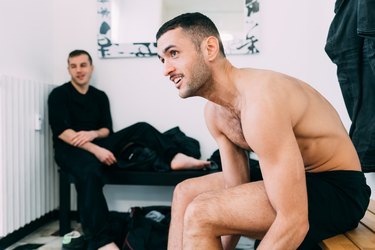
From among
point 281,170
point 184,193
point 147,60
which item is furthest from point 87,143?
point 281,170

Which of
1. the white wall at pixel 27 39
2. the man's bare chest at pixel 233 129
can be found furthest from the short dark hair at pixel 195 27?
the white wall at pixel 27 39

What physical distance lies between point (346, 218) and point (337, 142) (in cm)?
24

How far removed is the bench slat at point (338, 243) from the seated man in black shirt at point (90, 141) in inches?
44.6

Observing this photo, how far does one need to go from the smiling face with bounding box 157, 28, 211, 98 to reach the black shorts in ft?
1.53

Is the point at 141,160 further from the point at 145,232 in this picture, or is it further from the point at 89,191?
the point at 145,232

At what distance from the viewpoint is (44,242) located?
2.08 m

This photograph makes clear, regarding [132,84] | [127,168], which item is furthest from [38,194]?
[132,84]

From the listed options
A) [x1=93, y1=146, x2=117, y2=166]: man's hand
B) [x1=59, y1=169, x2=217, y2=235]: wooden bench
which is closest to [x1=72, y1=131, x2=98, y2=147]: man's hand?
[x1=93, y1=146, x2=117, y2=166]: man's hand

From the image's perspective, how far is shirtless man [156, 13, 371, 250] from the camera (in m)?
0.94

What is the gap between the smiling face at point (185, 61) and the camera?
112cm

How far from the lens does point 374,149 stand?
1395 millimetres

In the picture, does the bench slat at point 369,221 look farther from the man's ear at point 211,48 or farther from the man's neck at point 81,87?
the man's neck at point 81,87

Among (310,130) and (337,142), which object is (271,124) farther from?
(337,142)

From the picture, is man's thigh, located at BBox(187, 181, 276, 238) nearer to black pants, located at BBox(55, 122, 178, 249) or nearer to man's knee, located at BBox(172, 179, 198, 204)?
man's knee, located at BBox(172, 179, 198, 204)
